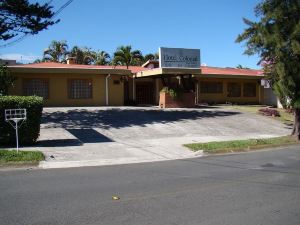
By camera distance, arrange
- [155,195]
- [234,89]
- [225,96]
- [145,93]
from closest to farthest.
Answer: [155,195]
[145,93]
[225,96]
[234,89]

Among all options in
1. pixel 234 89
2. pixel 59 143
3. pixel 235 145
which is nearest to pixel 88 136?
pixel 59 143

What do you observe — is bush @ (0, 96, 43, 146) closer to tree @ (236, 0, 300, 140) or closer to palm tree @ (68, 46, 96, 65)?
tree @ (236, 0, 300, 140)

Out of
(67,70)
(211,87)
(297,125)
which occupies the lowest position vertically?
(297,125)

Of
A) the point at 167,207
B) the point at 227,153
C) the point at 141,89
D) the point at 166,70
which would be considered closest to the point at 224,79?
the point at 141,89

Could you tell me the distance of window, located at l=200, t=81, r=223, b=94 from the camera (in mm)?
38147

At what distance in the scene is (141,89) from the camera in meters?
36.7

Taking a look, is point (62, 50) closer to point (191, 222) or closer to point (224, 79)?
point (224, 79)

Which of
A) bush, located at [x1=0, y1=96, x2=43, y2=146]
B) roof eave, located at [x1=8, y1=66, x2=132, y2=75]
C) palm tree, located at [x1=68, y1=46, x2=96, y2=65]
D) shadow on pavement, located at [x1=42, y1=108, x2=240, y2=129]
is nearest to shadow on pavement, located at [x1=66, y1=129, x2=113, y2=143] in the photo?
shadow on pavement, located at [x1=42, y1=108, x2=240, y2=129]

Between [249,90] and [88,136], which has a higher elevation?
[249,90]

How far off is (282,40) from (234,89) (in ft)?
68.5

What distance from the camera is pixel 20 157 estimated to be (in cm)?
1250

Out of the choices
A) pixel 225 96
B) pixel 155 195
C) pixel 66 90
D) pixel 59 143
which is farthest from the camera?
pixel 225 96

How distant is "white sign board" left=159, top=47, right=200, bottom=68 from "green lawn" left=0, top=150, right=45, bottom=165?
703 inches

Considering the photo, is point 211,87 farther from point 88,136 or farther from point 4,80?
point 88,136
